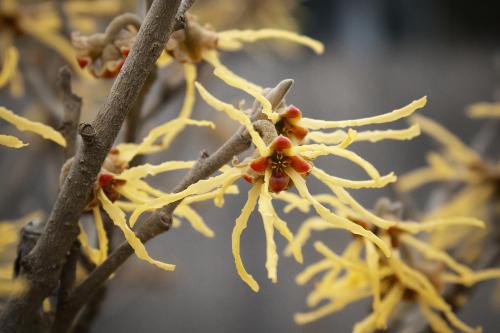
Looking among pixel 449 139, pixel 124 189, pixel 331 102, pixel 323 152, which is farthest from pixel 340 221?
pixel 331 102

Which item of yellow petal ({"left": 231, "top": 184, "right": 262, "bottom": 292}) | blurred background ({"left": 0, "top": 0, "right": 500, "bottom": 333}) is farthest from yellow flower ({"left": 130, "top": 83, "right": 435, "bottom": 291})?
blurred background ({"left": 0, "top": 0, "right": 500, "bottom": 333})

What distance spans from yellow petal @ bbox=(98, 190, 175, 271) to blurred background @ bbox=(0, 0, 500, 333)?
111 centimetres

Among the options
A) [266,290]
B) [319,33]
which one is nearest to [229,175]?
[266,290]

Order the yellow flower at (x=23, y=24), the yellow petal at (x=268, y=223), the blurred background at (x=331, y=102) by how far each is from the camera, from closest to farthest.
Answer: the yellow petal at (x=268, y=223) → the yellow flower at (x=23, y=24) → the blurred background at (x=331, y=102)

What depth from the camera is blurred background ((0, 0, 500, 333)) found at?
59.5 inches

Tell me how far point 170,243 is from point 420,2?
0.95 metres

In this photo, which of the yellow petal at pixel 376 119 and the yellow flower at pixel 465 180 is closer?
the yellow petal at pixel 376 119

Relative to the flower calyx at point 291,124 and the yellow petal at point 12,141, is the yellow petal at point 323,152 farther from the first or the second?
the yellow petal at point 12,141

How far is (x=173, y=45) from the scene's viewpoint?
1.35 ft

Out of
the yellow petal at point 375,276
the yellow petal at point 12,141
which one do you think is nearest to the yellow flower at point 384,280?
the yellow petal at point 375,276

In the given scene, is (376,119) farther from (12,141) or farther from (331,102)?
(331,102)

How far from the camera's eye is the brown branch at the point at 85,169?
32cm

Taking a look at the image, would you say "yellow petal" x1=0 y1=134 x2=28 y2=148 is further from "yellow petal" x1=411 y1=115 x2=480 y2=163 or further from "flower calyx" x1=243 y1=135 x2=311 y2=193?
"yellow petal" x1=411 y1=115 x2=480 y2=163

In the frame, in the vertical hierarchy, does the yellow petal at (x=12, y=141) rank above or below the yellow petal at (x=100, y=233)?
above
